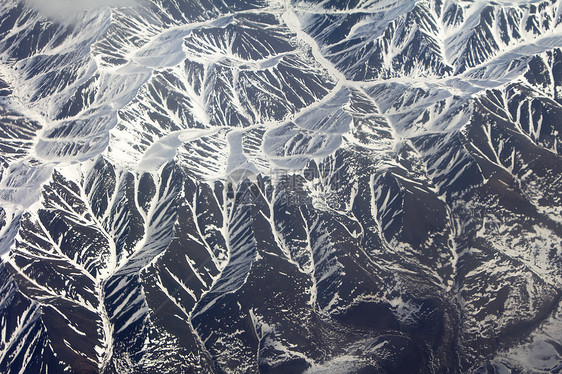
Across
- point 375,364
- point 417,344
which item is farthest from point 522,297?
point 375,364

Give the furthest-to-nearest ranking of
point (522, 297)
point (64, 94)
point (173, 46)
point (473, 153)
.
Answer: point (173, 46) < point (64, 94) < point (473, 153) < point (522, 297)

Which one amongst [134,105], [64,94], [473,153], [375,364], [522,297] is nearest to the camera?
[375,364]

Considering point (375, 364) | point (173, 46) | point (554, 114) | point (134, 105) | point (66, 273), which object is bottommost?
point (66, 273)

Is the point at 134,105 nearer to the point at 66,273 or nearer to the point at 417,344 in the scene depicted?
the point at 66,273

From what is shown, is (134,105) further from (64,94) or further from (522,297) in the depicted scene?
(522,297)

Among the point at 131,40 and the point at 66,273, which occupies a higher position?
the point at 131,40

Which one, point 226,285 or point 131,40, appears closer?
point 226,285
